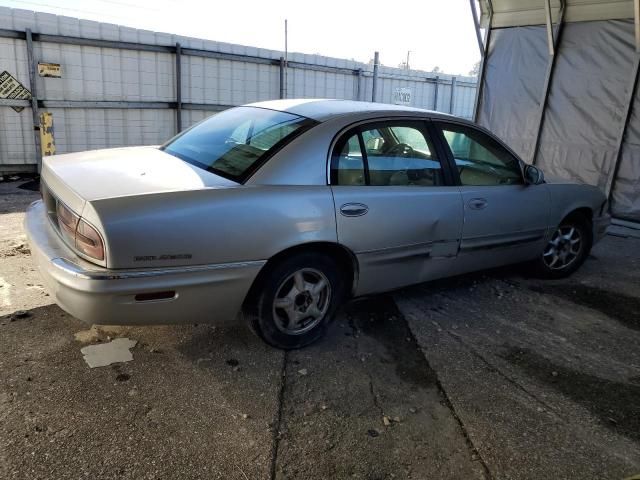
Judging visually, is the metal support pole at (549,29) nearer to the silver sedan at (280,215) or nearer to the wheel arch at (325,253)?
the silver sedan at (280,215)

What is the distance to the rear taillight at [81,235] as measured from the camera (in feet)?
8.66

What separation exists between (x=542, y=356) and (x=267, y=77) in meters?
9.27

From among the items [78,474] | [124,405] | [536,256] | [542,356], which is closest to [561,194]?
[536,256]

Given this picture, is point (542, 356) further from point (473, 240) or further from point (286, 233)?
point (286, 233)

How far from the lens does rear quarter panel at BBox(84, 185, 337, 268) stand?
263 centimetres

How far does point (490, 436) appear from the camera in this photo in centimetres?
269

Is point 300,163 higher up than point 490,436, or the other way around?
point 300,163

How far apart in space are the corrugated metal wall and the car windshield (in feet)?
20.1

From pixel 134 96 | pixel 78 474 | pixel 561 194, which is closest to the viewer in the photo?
pixel 78 474

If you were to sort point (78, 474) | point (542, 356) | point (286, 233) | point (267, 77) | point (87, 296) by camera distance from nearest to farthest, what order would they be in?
point (78, 474) < point (87, 296) < point (286, 233) < point (542, 356) < point (267, 77)

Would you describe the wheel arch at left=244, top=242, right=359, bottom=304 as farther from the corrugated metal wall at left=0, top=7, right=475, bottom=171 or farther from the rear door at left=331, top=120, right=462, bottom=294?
the corrugated metal wall at left=0, top=7, right=475, bottom=171

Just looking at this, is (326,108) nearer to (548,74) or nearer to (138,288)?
(138,288)

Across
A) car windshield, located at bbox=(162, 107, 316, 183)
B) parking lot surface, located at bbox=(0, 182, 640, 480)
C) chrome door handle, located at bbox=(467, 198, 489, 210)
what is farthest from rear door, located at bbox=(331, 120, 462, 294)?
parking lot surface, located at bbox=(0, 182, 640, 480)

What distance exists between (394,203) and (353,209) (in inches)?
14.5
